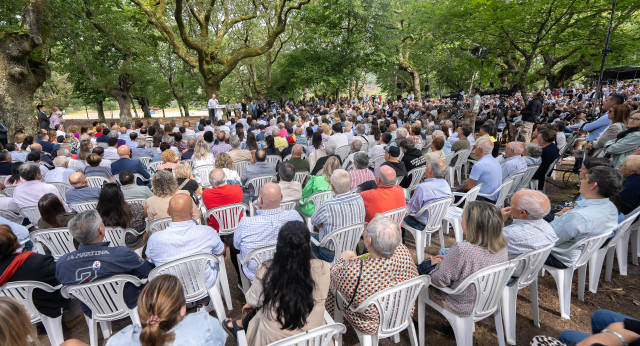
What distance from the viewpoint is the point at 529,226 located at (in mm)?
2434

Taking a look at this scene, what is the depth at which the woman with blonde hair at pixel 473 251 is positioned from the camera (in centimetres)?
211

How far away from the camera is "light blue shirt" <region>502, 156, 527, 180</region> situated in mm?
4445

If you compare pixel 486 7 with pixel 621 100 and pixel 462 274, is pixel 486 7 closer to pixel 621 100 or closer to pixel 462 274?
pixel 621 100

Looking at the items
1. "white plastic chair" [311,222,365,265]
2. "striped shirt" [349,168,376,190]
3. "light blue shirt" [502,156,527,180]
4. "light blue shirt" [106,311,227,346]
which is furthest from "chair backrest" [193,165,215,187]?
"light blue shirt" [502,156,527,180]

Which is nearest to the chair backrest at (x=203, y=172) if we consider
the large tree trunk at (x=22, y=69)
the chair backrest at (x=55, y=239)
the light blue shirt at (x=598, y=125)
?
the chair backrest at (x=55, y=239)

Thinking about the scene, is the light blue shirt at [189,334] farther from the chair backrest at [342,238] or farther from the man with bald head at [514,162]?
the man with bald head at [514,162]

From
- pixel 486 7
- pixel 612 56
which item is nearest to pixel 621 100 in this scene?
pixel 486 7

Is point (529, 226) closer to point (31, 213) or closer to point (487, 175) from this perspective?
point (487, 175)

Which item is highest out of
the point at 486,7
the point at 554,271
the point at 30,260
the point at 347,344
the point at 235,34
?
the point at 235,34

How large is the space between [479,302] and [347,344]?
1.18m

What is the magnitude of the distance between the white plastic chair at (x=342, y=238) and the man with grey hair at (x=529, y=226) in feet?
4.26

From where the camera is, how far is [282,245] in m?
1.78

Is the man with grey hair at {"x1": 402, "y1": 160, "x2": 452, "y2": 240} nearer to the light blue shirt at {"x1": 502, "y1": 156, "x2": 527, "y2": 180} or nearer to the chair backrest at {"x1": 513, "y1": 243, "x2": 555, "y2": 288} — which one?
the chair backrest at {"x1": 513, "y1": 243, "x2": 555, "y2": 288}

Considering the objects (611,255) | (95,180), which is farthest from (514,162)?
(95,180)
